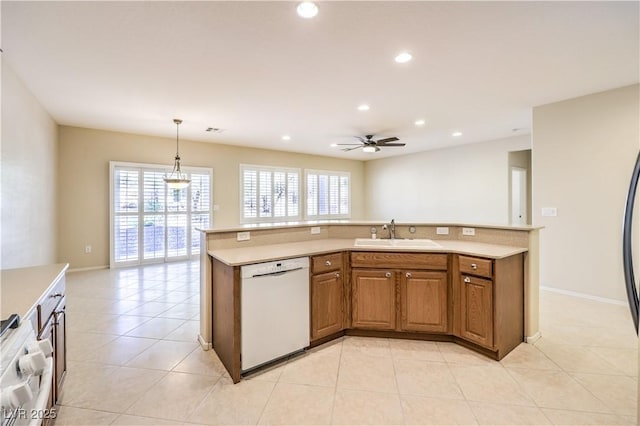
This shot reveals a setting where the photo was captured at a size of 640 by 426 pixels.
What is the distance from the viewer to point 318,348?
256 cm

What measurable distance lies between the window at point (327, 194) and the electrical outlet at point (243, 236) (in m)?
5.63

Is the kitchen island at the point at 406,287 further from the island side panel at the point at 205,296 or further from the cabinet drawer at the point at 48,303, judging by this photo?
the cabinet drawer at the point at 48,303

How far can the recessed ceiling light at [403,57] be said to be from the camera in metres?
2.63

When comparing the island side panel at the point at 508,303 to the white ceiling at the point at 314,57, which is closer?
the white ceiling at the point at 314,57

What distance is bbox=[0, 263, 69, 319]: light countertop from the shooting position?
1.15m

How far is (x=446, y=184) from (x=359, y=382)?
636 cm

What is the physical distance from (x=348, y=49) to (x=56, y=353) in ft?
9.94

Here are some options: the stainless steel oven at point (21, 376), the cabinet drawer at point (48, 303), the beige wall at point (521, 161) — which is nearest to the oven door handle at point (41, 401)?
the stainless steel oven at point (21, 376)

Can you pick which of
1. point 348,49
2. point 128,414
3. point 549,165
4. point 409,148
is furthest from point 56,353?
point 409,148

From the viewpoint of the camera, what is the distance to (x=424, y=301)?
8.64 feet

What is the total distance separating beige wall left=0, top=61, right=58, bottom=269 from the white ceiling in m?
0.26

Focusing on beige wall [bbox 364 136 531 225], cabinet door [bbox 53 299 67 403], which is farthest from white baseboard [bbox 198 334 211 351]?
beige wall [bbox 364 136 531 225]

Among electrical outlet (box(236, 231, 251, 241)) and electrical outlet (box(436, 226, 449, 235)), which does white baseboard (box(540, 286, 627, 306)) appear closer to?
electrical outlet (box(436, 226, 449, 235))

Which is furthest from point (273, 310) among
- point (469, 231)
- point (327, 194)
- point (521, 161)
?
point (521, 161)
